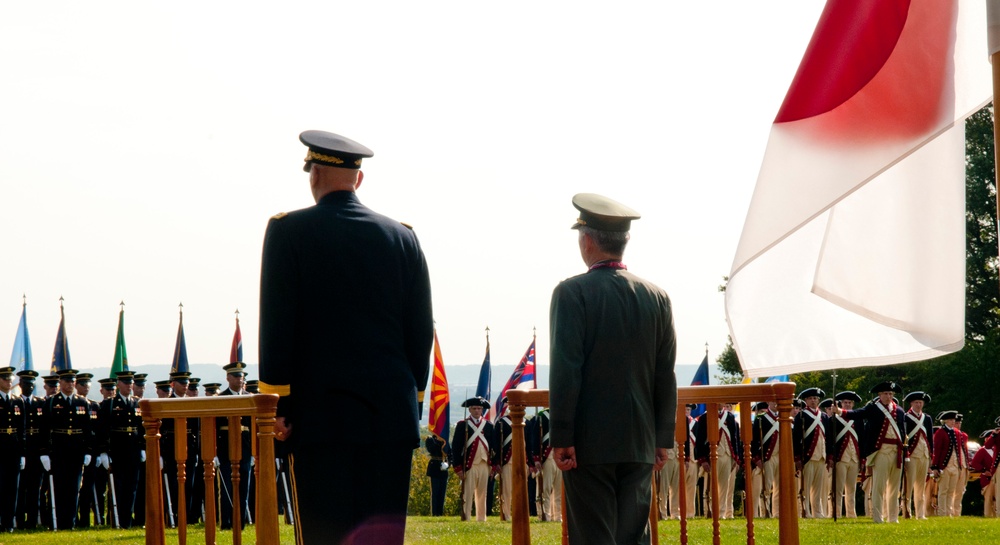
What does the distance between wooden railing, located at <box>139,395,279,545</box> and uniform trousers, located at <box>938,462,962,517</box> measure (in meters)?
20.6

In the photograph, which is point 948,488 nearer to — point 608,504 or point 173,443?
point 173,443

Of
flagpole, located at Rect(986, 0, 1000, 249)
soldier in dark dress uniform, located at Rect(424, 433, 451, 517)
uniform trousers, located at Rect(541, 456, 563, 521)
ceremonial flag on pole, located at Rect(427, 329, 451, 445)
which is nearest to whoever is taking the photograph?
flagpole, located at Rect(986, 0, 1000, 249)

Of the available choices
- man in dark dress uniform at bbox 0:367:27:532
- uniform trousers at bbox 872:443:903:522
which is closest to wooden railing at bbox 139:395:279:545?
man in dark dress uniform at bbox 0:367:27:532

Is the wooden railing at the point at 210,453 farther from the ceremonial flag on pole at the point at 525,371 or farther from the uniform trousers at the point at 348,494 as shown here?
the ceremonial flag on pole at the point at 525,371

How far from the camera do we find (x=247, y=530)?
1414 centimetres

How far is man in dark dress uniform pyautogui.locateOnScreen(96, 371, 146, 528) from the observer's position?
53.7 feet

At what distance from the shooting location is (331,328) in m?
4.47

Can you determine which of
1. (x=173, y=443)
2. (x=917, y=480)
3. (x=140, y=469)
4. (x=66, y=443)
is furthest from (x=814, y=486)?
(x=66, y=443)

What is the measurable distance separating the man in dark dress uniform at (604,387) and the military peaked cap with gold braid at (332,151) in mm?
1172

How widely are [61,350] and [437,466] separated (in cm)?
684

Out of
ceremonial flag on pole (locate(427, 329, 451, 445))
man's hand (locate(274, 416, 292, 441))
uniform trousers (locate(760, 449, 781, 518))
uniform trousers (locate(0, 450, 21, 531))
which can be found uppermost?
man's hand (locate(274, 416, 292, 441))

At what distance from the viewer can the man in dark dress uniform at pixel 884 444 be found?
1889 cm

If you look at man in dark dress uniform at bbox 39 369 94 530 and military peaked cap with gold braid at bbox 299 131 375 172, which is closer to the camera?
military peaked cap with gold braid at bbox 299 131 375 172

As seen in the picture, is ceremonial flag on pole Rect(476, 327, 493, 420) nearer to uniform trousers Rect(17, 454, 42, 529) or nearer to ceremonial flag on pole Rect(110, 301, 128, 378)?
ceremonial flag on pole Rect(110, 301, 128, 378)
